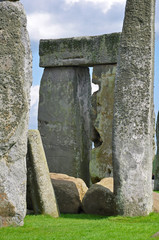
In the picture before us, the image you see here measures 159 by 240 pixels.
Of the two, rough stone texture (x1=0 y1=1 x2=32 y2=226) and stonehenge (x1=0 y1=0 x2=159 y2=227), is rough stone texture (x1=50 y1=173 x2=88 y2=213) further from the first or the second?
rough stone texture (x1=0 y1=1 x2=32 y2=226)

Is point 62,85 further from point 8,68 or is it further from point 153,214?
point 8,68

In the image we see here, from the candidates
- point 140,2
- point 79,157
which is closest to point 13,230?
point 140,2

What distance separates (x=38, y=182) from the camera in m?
Result: 9.19

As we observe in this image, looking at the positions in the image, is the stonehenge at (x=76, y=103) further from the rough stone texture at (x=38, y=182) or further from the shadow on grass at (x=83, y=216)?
the rough stone texture at (x=38, y=182)

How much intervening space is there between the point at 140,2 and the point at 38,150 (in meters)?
2.75

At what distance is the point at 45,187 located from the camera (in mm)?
9242

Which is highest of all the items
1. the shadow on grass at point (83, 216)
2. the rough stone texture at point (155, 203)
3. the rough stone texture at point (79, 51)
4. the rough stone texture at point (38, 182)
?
the rough stone texture at point (79, 51)

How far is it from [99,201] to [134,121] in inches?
56.7

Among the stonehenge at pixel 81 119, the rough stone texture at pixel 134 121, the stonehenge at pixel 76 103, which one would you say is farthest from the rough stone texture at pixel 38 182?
the stonehenge at pixel 76 103

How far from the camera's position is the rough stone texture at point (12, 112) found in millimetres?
7637

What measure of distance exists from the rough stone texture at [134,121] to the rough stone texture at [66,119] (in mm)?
4384

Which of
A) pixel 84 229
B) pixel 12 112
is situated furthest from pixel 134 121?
pixel 12 112

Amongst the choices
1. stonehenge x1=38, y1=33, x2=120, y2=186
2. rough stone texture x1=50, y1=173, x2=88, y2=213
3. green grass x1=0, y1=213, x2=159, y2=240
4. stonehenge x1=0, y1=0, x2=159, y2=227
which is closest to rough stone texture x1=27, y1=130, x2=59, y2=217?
stonehenge x1=0, y1=0, x2=159, y2=227

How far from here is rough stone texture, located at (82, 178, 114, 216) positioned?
9.61 m
